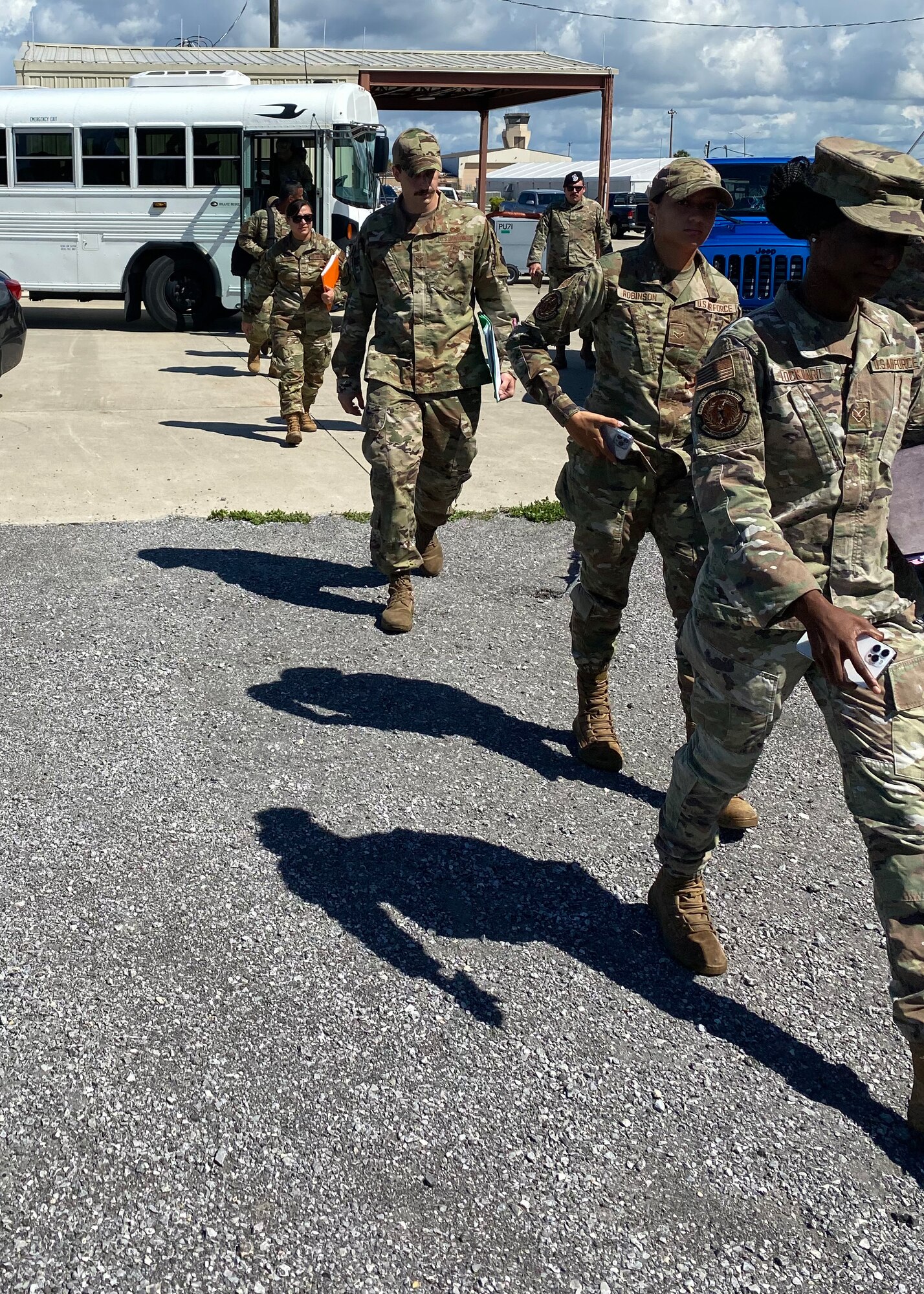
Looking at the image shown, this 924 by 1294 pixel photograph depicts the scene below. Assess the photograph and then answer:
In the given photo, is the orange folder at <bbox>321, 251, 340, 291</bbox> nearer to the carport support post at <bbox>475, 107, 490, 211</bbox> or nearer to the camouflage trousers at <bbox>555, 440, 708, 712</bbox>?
the camouflage trousers at <bbox>555, 440, 708, 712</bbox>

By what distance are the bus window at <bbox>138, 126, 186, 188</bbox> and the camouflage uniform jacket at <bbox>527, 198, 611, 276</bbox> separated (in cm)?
627

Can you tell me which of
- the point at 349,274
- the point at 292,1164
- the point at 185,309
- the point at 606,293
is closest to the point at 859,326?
the point at 606,293

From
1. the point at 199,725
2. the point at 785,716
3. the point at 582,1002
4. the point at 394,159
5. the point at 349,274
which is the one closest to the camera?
the point at 582,1002

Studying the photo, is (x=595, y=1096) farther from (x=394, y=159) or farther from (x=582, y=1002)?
(x=394, y=159)

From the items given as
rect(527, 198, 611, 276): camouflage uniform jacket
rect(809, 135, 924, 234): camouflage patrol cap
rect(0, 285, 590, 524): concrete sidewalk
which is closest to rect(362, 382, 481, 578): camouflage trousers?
rect(0, 285, 590, 524): concrete sidewalk

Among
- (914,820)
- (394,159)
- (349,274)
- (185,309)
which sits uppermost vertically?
(394,159)

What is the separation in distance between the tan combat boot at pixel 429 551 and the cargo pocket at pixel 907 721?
377cm

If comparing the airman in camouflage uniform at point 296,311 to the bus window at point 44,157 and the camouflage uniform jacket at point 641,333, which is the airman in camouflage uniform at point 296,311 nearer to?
the camouflage uniform jacket at point 641,333

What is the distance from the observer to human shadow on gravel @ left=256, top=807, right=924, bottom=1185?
2871mm

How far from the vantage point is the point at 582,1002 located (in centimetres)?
308

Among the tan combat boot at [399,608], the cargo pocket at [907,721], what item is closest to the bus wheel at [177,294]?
the tan combat boot at [399,608]

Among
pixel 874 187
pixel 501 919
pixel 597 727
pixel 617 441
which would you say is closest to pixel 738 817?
pixel 597 727

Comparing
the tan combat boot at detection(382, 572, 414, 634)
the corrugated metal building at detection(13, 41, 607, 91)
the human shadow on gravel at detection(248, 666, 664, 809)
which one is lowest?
the human shadow on gravel at detection(248, 666, 664, 809)

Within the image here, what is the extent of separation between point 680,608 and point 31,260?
14.7 meters
